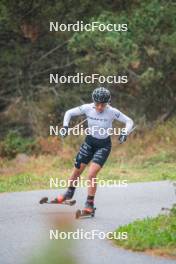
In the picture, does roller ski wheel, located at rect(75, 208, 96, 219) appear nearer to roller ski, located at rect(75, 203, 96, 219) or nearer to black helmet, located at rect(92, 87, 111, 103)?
roller ski, located at rect(75, 203, 96, 219)

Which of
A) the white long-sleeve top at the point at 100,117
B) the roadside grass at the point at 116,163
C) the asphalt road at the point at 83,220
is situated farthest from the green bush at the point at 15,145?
the white long-sleeve top at the point at 100,117

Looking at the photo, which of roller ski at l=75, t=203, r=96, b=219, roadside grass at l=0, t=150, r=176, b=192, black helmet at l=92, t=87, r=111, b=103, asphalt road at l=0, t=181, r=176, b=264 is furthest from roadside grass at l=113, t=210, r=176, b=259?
roadside grass at l=0, t=150, r=176, b=192

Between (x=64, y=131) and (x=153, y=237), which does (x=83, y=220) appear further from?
(x=153, y=237)

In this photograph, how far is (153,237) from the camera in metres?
8.85

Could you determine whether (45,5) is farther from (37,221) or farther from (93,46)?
(37,221)

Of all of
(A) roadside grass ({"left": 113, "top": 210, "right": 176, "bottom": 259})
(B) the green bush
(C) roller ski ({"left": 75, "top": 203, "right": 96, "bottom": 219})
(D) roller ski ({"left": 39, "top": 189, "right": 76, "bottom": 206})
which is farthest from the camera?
(B) the green bush

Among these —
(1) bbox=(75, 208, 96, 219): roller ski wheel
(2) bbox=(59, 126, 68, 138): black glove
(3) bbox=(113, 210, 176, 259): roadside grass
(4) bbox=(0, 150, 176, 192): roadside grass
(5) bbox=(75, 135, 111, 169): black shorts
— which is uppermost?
(2) bbox=(59, 126, 68, 138): black glove

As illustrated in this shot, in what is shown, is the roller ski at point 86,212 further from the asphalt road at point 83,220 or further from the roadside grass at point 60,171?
the roadside grass at point 60,171

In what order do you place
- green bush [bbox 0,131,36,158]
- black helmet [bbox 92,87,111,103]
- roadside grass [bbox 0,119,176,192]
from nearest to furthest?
black helmet [bbox 92,87,111,103] < roadside grass [bbox 0,119,176,192] < green bush [bbox 0,131,36,158]

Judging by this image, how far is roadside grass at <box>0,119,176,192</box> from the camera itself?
15953mm

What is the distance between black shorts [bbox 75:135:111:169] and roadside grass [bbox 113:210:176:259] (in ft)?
4.03

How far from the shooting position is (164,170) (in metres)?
17.3

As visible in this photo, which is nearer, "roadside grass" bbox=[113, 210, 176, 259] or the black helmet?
"roadside grass" bbox=[113, 210, 176, 259]

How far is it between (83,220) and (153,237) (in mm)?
1815
